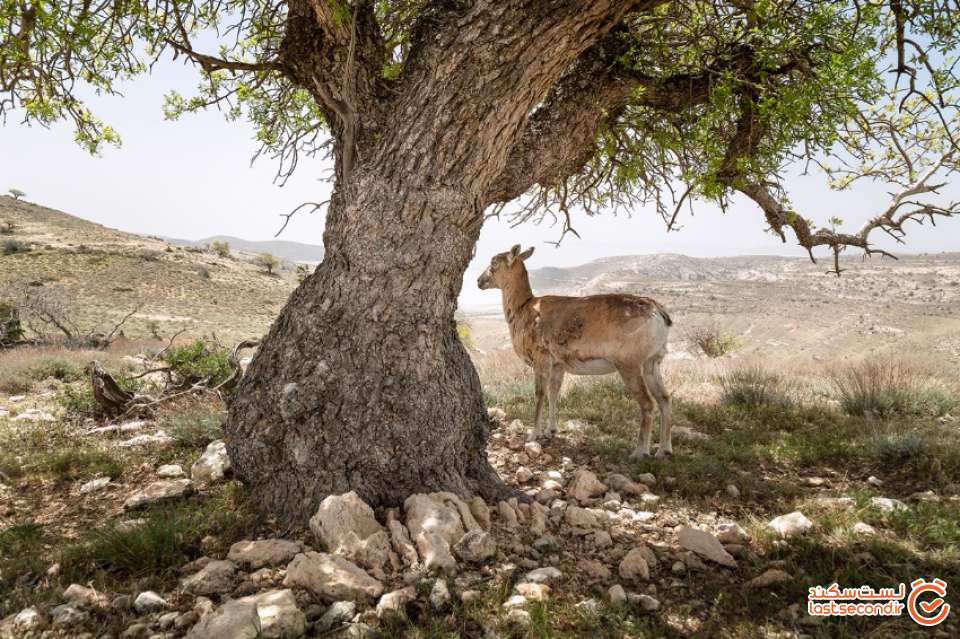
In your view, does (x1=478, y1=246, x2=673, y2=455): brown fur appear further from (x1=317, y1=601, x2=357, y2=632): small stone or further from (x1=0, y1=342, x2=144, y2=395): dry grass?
(x1=0, y1=342, x2=144, y2=395): dry grass

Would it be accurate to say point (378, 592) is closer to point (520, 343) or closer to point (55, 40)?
point (520, 343)

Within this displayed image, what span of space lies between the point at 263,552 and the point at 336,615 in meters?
0.83

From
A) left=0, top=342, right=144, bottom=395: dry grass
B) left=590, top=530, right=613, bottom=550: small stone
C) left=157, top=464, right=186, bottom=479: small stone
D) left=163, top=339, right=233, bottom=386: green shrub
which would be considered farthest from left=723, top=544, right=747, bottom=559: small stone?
left=0, top=342, right=144, bottom=395: dry grass

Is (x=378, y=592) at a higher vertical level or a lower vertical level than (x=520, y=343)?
lower

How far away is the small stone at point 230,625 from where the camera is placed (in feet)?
7.60

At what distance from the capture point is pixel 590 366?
642 centimetres

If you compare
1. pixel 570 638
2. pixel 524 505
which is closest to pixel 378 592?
pixel 570 638

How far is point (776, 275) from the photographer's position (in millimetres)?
70000

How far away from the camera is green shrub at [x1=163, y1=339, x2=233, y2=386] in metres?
7.85

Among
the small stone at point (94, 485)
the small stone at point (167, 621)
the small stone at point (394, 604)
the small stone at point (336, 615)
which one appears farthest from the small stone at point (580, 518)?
the small stone at point (94, 485)

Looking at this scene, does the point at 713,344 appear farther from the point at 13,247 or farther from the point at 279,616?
the point at 13,247

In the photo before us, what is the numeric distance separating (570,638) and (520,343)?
5.13m

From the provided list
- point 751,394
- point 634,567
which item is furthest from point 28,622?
point 751,394

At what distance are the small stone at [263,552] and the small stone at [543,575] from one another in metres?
1.45
